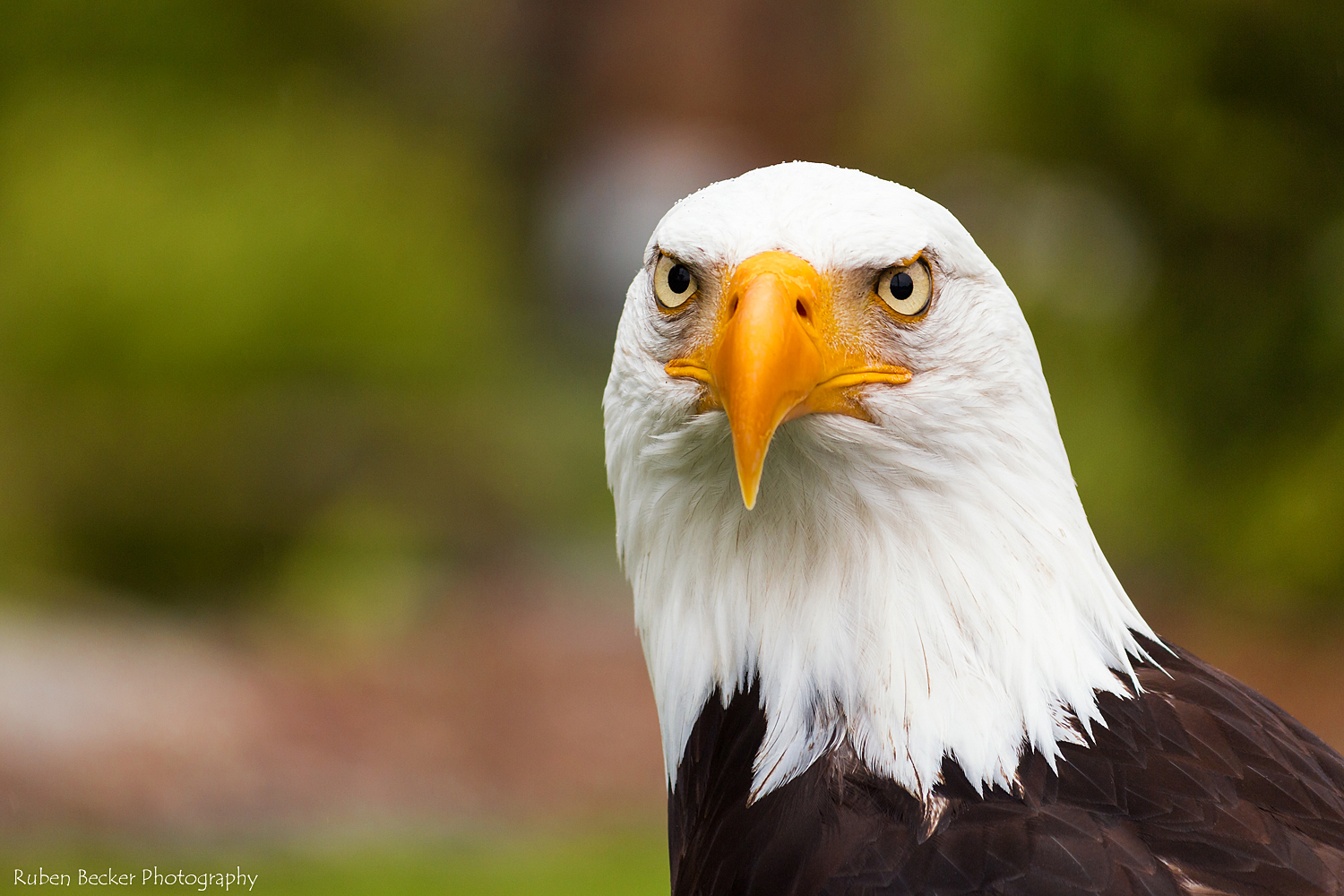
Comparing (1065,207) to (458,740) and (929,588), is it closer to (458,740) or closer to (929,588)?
(458,740)

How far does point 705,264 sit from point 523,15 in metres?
14.6

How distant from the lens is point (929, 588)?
2.09m

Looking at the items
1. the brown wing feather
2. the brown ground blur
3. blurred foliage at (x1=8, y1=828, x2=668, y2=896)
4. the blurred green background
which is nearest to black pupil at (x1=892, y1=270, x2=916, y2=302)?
the brown wing feather

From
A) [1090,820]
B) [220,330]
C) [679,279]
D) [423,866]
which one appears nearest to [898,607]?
[1090,820]

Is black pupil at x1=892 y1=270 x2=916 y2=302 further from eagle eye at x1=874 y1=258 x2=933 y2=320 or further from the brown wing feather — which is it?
the brown wing feather

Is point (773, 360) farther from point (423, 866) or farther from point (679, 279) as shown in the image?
point (423, 866)

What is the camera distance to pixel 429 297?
31.5ft

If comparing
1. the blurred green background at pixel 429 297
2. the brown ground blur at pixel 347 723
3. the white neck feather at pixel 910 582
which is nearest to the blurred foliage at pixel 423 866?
the brown ground blur at pixel 347 723

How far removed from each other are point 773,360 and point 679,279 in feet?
1.07

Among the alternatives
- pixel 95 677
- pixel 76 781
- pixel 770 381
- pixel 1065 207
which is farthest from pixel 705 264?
pixel 1065 207

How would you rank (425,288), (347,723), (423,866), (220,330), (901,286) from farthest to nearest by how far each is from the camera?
(425,288) → (220,330) → (347,723) → (423,866) → (901,286)

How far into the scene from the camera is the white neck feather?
6.67 feet

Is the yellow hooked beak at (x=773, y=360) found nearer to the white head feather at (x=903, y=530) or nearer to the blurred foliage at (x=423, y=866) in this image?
the white head feather at (x=903, y=530)

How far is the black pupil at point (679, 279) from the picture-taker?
2.13 m
